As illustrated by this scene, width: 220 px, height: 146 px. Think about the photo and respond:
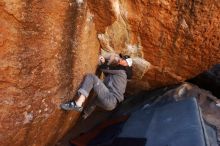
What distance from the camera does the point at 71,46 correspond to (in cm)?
507

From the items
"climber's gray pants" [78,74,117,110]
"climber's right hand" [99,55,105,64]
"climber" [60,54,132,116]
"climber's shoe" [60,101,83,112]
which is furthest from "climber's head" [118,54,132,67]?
"climber's shoe" [60,101,83,112]

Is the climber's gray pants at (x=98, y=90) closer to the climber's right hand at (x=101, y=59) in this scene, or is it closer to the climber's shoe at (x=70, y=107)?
the climber's shoe at (x=70, y=107)

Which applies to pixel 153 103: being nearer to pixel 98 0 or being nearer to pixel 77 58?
pixel 77 58

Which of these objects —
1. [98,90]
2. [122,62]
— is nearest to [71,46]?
[98,90]

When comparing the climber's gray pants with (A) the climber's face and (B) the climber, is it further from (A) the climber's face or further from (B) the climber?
(A) the climber's face

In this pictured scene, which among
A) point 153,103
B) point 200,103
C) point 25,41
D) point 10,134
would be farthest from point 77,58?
point 200,103

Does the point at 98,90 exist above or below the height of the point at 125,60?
below

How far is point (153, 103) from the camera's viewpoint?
21.2 ft

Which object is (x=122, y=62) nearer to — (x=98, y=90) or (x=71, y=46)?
(x=98, y=90)

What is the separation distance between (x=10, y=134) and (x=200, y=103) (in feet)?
10.8

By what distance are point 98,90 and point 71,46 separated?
0.83 meters

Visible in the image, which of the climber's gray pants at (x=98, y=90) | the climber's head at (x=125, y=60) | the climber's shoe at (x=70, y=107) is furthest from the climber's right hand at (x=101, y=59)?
the climber's shoe at (x=70, y=107)

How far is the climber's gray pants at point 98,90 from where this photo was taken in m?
5.33

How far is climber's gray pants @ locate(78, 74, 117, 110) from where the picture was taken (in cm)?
533
